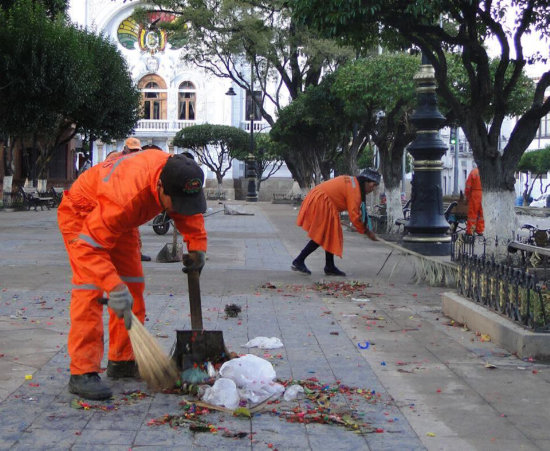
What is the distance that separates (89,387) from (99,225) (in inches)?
36.1

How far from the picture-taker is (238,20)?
29.8 m

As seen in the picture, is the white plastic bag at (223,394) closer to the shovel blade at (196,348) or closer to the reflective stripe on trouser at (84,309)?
the shovel blade at (196,348)

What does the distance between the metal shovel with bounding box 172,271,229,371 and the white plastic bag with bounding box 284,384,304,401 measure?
0.54 meters

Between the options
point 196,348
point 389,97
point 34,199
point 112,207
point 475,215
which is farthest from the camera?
point 34,199

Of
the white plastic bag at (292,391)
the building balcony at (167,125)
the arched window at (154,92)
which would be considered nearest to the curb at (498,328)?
the white plastic bag at (292,391)

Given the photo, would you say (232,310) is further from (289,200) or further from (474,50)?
(289,200)

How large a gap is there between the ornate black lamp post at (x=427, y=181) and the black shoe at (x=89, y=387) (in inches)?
284

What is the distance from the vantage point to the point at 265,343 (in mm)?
6445

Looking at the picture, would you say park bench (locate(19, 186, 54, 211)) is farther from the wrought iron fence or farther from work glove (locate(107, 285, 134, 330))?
work glove (locate(107, 285, 134, 330))

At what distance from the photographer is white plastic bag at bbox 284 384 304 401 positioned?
4.93 meters

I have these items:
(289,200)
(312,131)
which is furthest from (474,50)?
(289,200)

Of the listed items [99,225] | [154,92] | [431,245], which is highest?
[154,92]

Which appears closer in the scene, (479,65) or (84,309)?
(84,309)

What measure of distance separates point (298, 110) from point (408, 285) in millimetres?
21187
